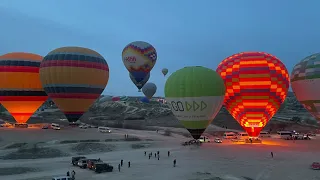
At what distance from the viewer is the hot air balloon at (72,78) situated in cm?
4138

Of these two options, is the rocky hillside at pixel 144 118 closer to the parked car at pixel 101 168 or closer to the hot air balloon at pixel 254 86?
the hot air balloon at pixel 254 86

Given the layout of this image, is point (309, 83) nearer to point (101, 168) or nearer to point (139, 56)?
point (101, 168)

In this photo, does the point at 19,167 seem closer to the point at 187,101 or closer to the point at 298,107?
the point at 187,101

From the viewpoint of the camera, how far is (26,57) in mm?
47219

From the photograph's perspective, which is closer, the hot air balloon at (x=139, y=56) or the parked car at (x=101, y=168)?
the parked car at (x=101, y=168)

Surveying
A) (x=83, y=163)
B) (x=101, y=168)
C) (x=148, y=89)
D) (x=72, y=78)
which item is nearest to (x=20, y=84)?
(x=72, y=78)

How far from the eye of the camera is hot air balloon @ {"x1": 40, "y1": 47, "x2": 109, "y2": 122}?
4138 cm

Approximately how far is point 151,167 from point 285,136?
31.3 meters

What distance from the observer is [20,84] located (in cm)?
4575

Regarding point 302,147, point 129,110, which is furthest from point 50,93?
point 129,110

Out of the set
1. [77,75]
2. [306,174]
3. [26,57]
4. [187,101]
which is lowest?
[306,174]

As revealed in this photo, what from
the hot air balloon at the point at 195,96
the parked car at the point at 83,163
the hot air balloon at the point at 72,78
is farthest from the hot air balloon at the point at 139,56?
the parked car at the point at 83,163

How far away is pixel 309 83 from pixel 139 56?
3452 cm

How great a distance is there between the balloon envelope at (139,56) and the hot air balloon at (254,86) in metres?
27.9
